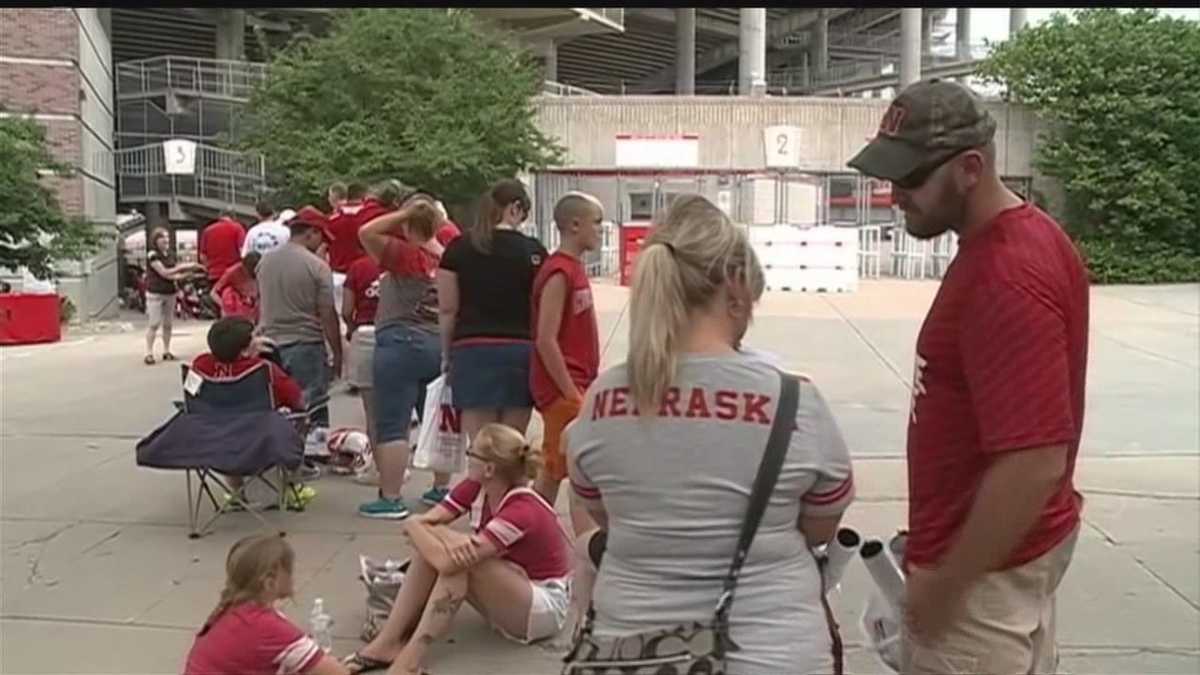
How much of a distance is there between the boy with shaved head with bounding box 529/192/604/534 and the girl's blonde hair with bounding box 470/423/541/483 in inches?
22.8

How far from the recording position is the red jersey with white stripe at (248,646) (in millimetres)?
3570

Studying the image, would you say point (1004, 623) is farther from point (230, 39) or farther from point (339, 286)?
point (230, 39)

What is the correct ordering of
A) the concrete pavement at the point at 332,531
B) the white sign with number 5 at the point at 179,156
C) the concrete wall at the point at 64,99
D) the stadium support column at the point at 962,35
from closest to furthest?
the concrete pavement at the point at 332,531, the concrete wall at the point at 64,99, the white sign with number 5 at the point at 179,156, the stadium support column at the point at 962,35

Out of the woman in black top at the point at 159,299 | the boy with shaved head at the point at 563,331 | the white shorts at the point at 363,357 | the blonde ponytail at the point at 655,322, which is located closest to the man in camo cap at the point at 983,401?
the blonde ponytail at the point at 655,322

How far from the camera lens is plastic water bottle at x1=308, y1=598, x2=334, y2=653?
4551mm

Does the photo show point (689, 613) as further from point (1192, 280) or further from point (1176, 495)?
point (1192, 280)

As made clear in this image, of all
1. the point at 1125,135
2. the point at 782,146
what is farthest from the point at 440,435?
the point at 1125,135

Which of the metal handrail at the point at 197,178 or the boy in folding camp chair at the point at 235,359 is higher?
the metal handrail at the point at 197,178

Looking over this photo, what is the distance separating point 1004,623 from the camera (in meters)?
2.25

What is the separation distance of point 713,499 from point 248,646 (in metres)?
1.96

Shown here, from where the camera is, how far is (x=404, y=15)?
29000 millimetres

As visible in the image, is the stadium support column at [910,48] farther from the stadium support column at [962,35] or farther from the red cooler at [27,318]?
the red cooler at [27,318]

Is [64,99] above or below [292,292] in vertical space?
above

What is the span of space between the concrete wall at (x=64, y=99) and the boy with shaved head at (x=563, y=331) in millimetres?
16517
